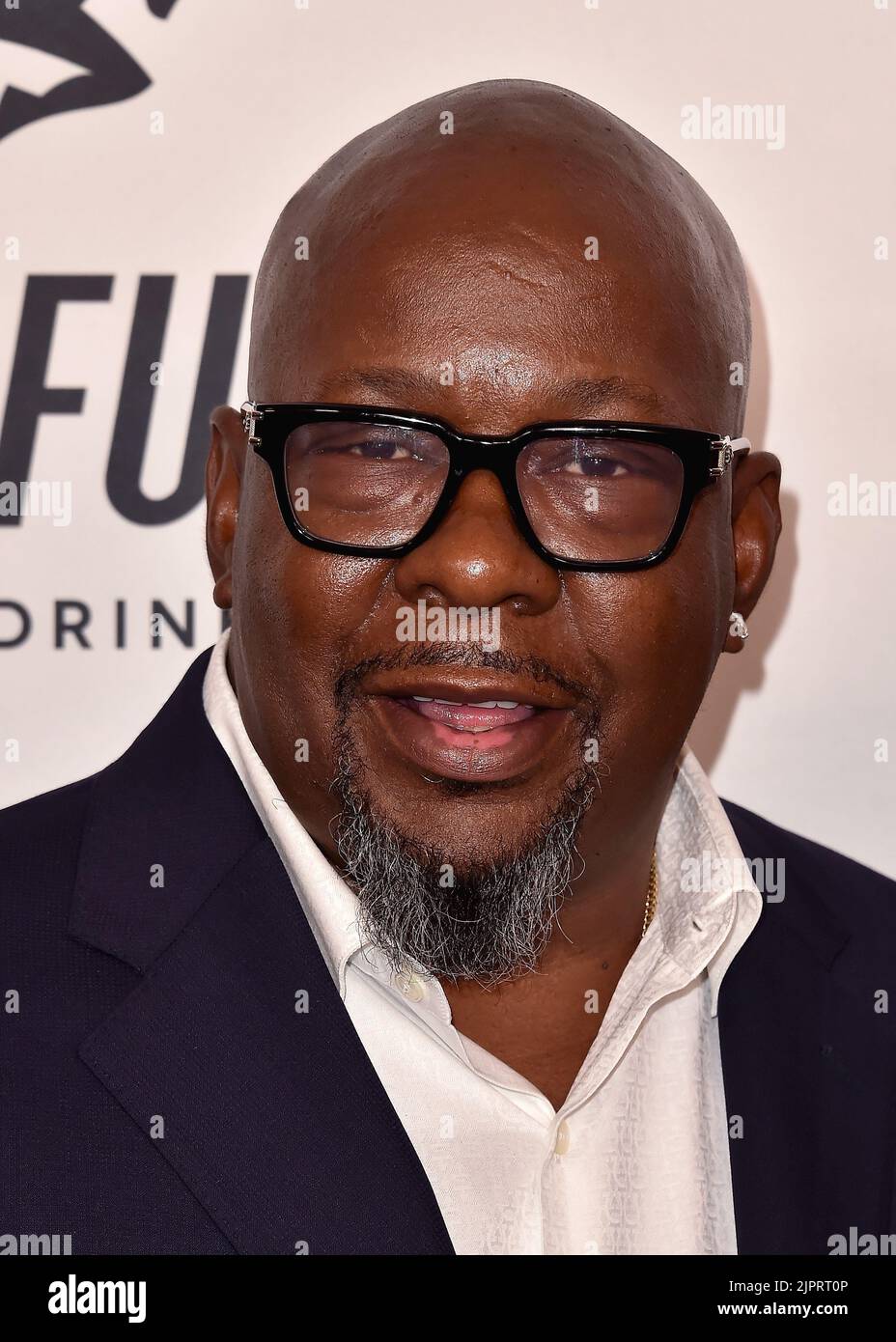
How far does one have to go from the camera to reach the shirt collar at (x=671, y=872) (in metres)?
1.49

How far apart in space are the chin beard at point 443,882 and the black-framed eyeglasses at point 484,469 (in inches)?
7.6

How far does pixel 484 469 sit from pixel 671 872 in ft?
2.05

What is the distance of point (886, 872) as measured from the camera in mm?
2287

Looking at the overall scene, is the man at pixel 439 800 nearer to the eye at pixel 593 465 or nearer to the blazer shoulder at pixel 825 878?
the eye at pixel 593 465

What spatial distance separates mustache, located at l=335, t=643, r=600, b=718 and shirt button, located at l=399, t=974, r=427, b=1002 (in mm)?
298

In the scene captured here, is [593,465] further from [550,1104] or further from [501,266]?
[550,1104]

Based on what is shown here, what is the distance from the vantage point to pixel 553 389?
1396mm

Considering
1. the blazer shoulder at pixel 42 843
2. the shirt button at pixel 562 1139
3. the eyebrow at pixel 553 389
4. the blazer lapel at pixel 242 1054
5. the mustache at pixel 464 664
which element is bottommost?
the shirt button at pixel 562 1139

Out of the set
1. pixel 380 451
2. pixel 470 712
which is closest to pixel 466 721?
pixel 470 712

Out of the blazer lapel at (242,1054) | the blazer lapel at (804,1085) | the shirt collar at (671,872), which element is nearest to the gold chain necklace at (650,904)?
the shirt collar at (671,872)

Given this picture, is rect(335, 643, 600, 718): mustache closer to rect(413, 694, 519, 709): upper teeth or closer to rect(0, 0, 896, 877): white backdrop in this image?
rect(413, 694, 519, 709): upper teeth

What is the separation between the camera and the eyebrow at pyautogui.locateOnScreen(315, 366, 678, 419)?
4.56 feet
